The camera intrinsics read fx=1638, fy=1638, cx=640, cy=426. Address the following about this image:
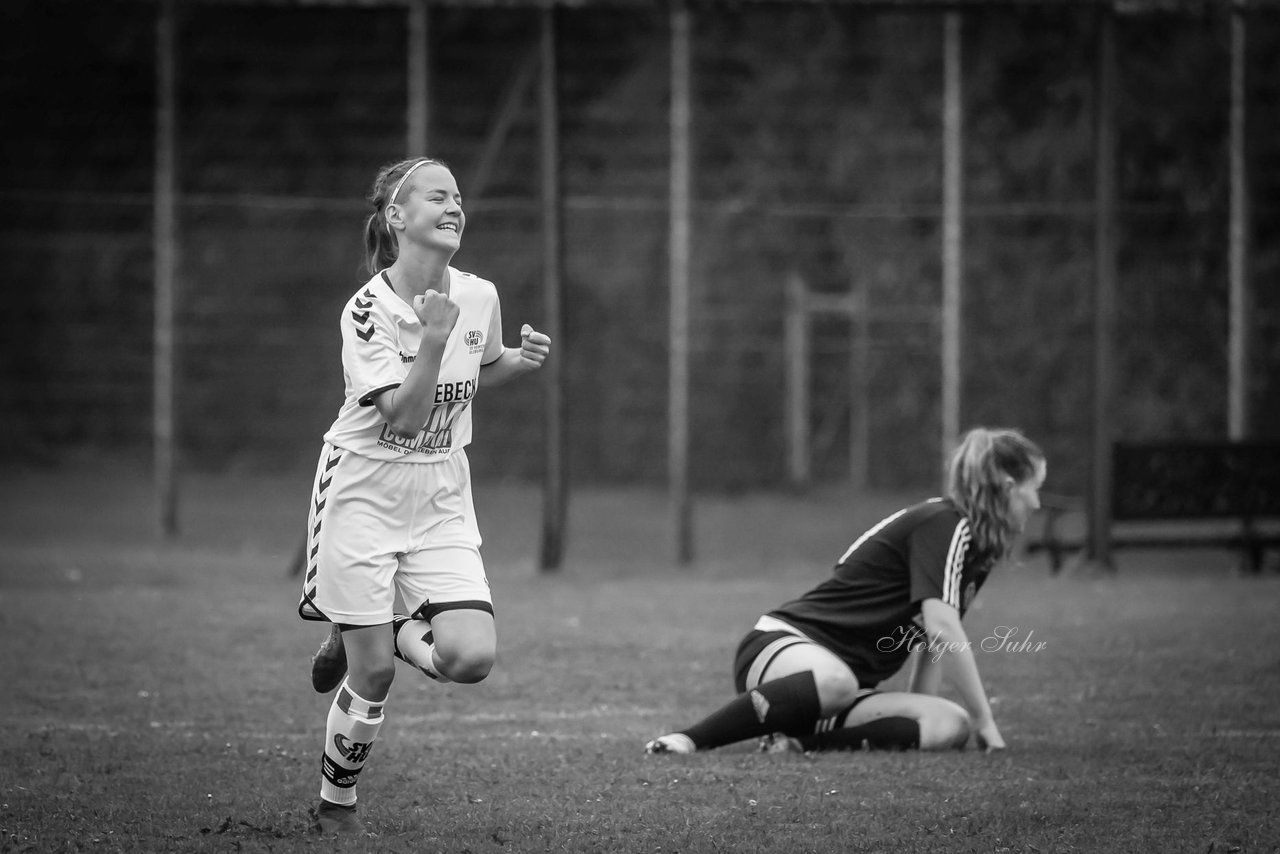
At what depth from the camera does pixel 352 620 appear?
4836 millimetres

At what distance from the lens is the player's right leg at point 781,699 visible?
6055 mm

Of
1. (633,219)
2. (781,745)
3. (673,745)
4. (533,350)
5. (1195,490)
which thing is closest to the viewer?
(533,350)

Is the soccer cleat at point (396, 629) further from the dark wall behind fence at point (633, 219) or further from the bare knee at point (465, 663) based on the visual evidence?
the dark wall behind fence at point (633, 219)

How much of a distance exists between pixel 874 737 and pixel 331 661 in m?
2.24

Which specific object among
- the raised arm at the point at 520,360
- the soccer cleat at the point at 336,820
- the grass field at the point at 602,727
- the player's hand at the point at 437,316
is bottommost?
the grass field at the point at 602,727

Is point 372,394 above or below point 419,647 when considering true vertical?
above

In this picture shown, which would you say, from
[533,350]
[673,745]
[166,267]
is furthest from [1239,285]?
[533,350]

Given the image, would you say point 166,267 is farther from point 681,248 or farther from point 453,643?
point 453,643

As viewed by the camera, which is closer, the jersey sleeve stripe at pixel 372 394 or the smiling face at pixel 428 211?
the jersey sleeve stripe at pixel 372 394

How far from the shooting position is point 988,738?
6188 mm

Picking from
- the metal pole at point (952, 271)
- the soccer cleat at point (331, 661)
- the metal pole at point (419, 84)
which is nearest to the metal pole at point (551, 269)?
the metal pole at point (419, 84)

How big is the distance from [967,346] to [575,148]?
5.09 metres

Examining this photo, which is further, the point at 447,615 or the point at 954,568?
the point at 954,568

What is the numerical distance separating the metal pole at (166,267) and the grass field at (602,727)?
1.60 m
